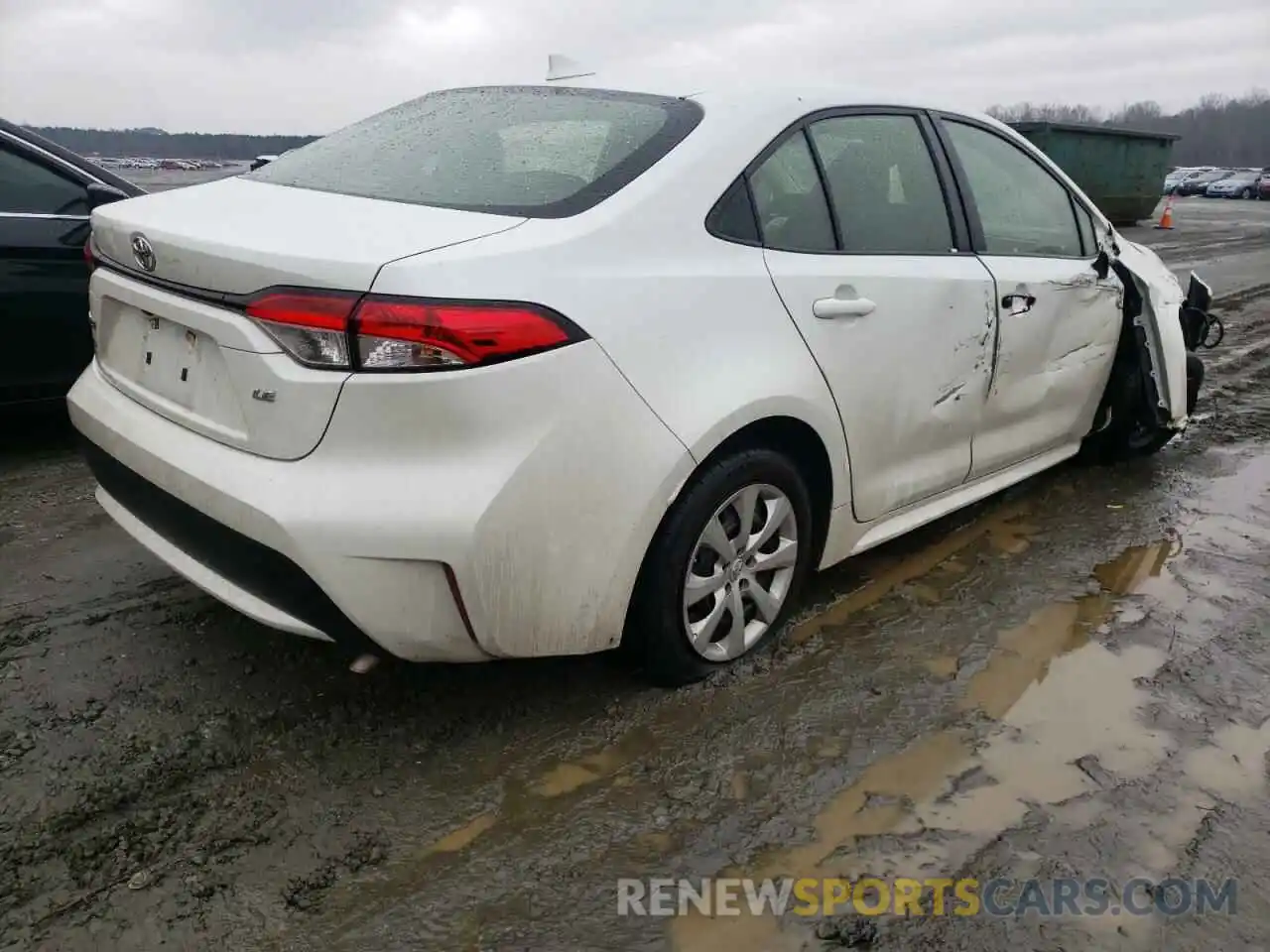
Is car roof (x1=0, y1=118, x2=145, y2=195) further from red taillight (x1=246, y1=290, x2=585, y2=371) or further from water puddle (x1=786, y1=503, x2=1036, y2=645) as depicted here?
water puddle (x1=786, y1=503, x2=1036, y2=645)

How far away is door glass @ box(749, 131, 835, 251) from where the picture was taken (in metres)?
2.69

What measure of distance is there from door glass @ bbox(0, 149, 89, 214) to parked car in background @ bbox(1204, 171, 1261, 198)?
49.3 meters

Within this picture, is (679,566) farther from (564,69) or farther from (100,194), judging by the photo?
(100,194)

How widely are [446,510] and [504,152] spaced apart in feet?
3.53

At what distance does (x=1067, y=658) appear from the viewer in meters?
3.04

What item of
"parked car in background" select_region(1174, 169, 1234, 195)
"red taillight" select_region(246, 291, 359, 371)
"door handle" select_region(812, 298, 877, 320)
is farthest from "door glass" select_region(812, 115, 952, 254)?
"parked car in background" select_region(1174, 169, 1234, 195)

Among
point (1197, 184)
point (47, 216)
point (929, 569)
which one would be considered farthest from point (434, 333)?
point (1197, 184)

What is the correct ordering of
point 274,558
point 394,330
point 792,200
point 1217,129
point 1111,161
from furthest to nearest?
point 1217,129 < point 1111,161 < point 792,200 < point 274,558 < point 394,330

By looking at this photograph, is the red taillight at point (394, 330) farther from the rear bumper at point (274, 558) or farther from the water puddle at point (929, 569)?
the water puddle at point (929, 569)

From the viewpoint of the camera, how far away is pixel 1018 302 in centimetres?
351

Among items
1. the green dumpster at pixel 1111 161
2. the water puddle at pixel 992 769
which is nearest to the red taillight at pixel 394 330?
the water puddle at pixel 992 769

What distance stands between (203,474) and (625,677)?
123 cm

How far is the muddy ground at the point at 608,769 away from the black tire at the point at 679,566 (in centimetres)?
12

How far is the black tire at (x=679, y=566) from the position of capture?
2.49 metres
